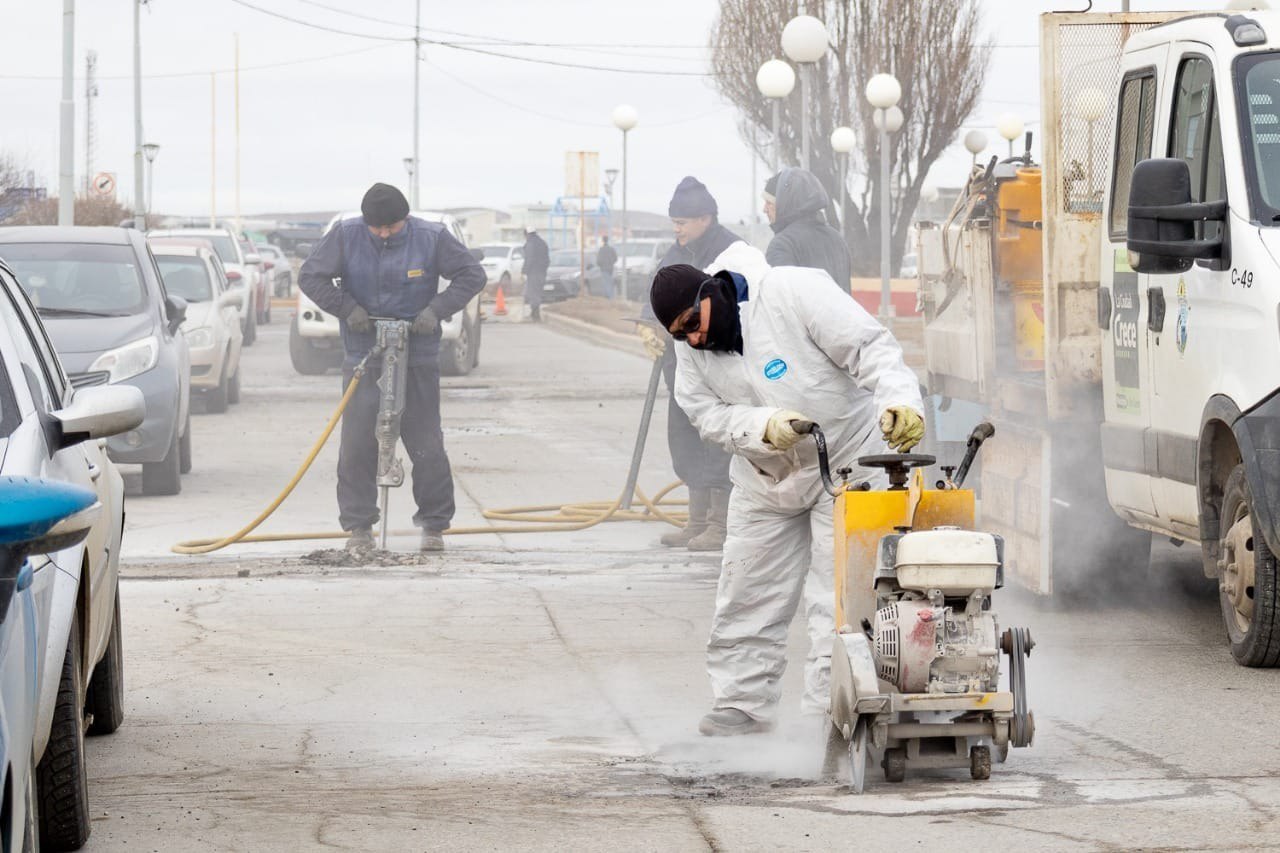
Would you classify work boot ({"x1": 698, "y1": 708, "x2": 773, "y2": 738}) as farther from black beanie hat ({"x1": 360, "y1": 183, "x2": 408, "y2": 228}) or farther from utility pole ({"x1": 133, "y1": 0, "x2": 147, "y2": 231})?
utility pole ({"x1": 133, "y1": 0, "x2": 147, "y2": 231})

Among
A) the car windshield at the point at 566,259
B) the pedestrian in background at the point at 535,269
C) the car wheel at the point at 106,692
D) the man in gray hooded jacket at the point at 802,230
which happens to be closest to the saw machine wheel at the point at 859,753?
the car wheel at the point at 106,692

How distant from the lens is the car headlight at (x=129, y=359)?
12586 mm

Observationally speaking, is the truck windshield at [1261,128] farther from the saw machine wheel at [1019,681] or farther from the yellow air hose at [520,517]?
the yellow air hose at [520,517]

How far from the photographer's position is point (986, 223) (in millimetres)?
9625

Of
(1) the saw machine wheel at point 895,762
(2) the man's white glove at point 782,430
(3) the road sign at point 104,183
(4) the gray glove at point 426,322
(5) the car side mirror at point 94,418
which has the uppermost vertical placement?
(3) the road sign at point 104,183

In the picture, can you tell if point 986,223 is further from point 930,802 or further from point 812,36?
point 812,36

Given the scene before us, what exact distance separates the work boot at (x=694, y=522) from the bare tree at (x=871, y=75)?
3471 cm

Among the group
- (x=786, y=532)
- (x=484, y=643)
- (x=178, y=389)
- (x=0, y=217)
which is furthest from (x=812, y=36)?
(x=0, y=217)

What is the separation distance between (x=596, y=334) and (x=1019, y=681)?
94.5 ft

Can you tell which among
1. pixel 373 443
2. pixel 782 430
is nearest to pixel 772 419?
pixel 782 430

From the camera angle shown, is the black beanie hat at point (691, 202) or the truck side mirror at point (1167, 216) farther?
the black beanie hat at point (691, 202)

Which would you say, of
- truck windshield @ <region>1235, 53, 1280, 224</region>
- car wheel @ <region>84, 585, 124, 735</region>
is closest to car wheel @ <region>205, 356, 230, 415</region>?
car wheel @ <region>84, 585, 124, 735</region>

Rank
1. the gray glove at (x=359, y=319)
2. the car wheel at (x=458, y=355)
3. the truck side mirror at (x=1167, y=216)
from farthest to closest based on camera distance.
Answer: the car wheel at (x=458, y=355) < the gray glove at (x=359, y=319) < the truck side mirror at (x=1167, y=216)

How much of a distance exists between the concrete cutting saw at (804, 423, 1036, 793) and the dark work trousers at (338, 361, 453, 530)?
5.09 m
